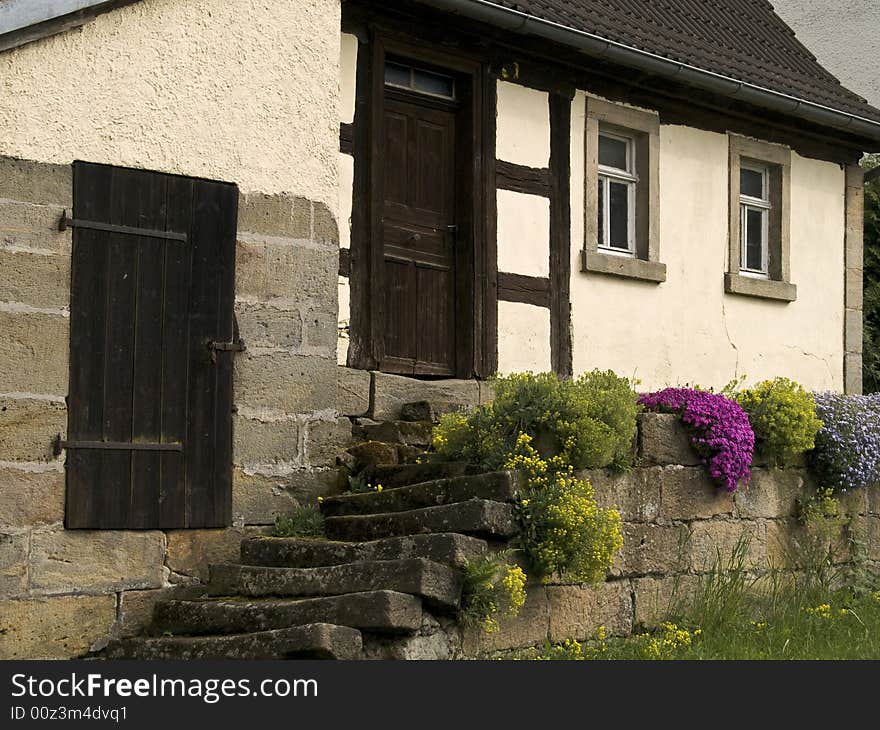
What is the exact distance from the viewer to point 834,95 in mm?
12148

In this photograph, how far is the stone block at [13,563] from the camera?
7012 mm

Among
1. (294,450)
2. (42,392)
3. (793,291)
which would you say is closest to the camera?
(42,392)

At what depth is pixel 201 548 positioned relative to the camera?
7.72 meters

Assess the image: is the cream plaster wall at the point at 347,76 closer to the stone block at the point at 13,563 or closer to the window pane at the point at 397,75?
the window pane at the point at 397,75

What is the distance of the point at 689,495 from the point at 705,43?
4778 mm

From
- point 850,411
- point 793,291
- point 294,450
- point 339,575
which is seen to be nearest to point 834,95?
point 793,291

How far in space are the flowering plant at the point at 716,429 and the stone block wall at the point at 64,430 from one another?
2.08 m

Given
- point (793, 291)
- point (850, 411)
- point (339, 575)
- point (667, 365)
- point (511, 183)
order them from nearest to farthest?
point (339, 575)
point (850, 411)
point (511, 183)
point (667, 365)
point (793, 291)

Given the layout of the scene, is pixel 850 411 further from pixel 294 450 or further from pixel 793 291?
pixel 294 450

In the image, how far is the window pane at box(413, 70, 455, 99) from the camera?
9750 mm

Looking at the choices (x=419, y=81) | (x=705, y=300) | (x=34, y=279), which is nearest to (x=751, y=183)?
(x=705, y=300)

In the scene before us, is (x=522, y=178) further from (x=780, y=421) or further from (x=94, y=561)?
(x=94, y=561)

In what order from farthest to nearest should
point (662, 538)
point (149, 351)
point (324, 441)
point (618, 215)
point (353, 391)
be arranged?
point (618, 215)
point (353, 391)
point (324, 441)
point (662, 538)
point (149, 351)

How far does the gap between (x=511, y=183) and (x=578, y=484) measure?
336 cm
